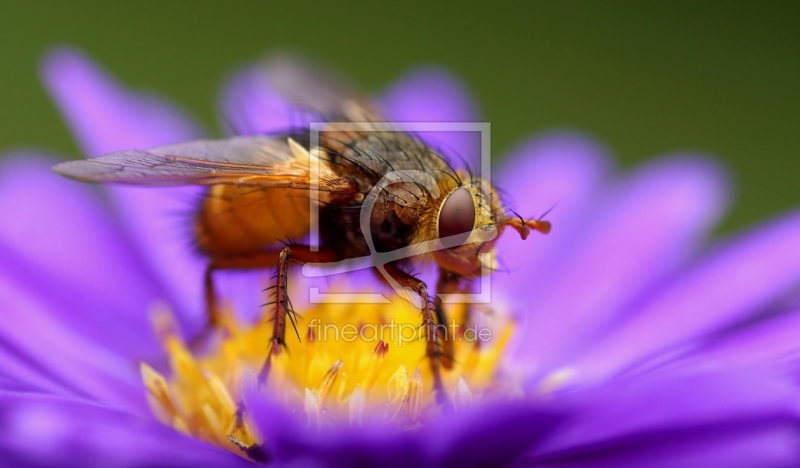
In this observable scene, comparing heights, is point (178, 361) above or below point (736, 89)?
below

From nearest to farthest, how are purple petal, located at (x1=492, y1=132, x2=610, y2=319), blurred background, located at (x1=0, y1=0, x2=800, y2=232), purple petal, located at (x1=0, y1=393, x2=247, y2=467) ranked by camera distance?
purple petal, located at (x1=0, y1=393, x2=247, y2=467), purple petal, located at (x1=492, y1=132, x2=610, y2=319), blurred background, located at (x1=0, y1=0, x2=800, y2=232)

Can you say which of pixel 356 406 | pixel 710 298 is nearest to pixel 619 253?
pixel 710 298

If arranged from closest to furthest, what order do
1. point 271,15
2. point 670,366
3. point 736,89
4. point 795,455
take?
point 795,455, point 670,366, point 736,89, point 271,15

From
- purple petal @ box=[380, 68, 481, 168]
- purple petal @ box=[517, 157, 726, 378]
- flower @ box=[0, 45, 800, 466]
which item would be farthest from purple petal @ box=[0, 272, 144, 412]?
purple petal @ box=[380, 68, 481, 168]

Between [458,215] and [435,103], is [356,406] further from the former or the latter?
[435,103]

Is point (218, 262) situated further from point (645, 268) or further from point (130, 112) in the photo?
point (645, 268)

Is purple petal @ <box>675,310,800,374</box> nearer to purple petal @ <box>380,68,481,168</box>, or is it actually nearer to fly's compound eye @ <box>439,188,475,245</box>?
fly's compound eye @ <box>439,188,475,245</box>

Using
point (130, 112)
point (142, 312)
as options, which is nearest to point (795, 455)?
point (142, 312)
